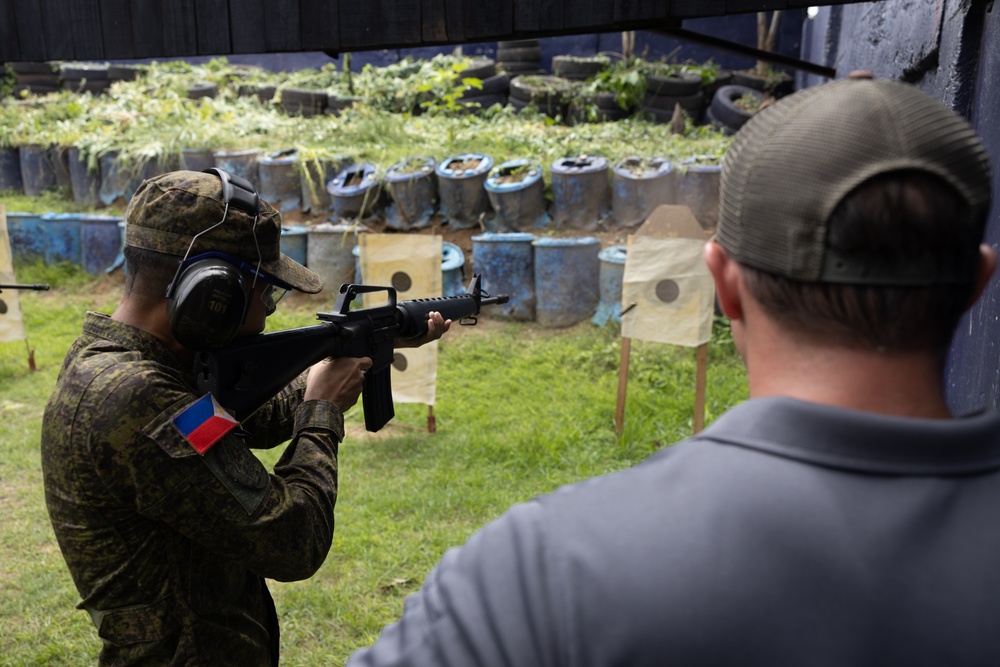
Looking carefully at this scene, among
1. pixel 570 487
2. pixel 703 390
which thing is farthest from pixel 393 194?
pixel 570 487

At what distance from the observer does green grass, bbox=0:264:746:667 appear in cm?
345

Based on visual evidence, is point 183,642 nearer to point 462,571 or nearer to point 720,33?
point 462,571

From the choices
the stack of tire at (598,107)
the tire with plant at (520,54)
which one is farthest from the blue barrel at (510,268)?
the tire with plant at (520,54)

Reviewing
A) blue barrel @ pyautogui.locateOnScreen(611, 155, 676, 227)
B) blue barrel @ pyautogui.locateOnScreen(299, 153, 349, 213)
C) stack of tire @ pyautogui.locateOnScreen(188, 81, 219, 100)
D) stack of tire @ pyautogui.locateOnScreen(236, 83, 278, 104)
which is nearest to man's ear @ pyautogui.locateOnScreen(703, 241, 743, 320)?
blue barrel @ pyautogui.locateOnScreen(611, 155, 676, 227)

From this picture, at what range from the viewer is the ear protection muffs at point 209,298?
5.36 feet

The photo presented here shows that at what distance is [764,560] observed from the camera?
2.31 feet

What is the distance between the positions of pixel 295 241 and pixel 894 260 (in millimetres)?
7056

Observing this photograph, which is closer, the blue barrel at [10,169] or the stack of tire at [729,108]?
the stack of tire at [729,108]

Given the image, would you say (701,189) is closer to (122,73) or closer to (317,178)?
(317,178)

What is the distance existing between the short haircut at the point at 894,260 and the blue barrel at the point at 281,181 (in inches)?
314

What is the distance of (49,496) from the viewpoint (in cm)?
172

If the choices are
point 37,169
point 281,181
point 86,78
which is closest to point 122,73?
point 86,78

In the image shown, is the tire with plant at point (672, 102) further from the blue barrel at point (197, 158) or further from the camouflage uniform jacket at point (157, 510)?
the camouflage uniform jacket at point (157, 510)

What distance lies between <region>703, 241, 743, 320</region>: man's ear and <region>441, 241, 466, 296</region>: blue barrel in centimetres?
565
